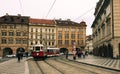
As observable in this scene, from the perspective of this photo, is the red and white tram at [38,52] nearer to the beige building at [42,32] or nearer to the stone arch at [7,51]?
the stone arch at [7,51]

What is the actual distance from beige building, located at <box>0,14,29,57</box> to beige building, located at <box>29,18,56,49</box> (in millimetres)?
2933

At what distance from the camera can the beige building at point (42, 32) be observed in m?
114

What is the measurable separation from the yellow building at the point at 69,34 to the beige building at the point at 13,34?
15097 millimetres

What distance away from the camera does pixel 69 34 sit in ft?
400

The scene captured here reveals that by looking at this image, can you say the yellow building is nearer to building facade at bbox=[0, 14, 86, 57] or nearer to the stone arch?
building facade at bbox=[0, 14, 86, 57]

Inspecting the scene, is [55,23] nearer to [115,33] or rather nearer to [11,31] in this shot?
[11,31]

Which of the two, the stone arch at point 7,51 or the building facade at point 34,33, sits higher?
the building facade at point 34,33

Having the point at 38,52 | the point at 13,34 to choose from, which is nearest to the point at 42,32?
the point at 13,34

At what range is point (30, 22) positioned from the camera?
114 m

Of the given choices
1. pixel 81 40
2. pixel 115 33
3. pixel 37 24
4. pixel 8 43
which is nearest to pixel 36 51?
pixel 115 33

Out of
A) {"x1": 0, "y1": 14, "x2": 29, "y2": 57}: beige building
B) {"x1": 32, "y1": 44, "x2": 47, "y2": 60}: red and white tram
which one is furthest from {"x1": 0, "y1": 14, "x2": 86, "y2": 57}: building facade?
{"x1": 32, "y1": 44, "x2": 47, "y2": 60}: red and white tram

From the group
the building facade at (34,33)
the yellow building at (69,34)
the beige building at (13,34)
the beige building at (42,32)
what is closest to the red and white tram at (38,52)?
the building facade at (34,33)

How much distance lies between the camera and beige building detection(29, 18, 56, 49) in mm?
113875

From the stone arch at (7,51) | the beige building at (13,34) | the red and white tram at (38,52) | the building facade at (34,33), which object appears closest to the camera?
the red and white tram at (38,52)
